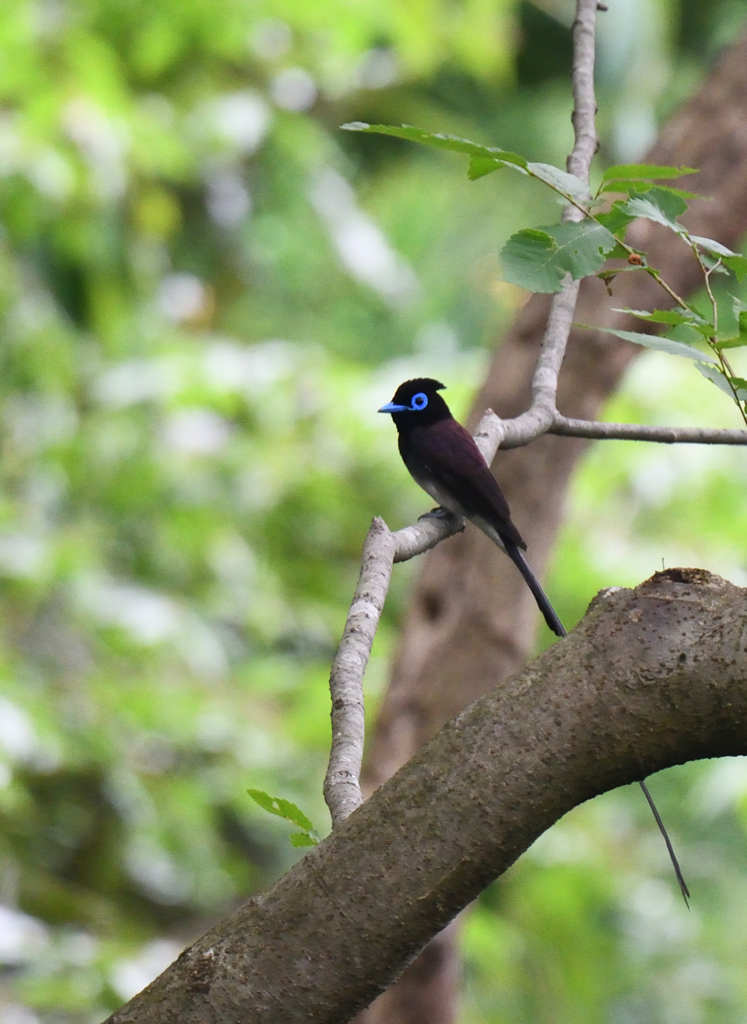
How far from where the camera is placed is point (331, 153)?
8.72 metres

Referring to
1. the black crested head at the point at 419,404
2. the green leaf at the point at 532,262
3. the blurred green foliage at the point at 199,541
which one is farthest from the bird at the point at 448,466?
the blurred green foliage at the point at 199,541

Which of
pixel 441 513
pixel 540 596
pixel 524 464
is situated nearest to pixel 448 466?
pixel 441 513

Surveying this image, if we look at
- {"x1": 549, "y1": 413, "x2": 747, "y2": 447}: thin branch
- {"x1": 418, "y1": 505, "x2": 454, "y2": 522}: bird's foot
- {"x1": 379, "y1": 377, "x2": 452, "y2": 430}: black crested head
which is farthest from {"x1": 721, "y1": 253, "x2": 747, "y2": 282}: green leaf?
{"x1": 379, "y1": 377, "x2": 452, "y2": 430}: black crested head

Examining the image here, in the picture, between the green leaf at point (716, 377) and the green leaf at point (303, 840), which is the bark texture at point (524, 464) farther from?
the green leaf at point (303, 840)

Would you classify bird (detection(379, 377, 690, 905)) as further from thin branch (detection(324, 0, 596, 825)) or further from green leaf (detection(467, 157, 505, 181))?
green leaf (detection(467, 157, 505, 181))

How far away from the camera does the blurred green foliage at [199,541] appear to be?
401 cm

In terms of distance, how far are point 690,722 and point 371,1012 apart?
8.39ft

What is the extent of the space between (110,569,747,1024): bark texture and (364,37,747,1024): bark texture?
241cm

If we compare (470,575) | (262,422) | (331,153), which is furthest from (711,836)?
(331,153)

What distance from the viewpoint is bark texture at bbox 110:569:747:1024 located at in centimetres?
90

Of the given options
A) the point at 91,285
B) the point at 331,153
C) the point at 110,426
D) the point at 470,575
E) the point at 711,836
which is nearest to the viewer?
the point at 470,575

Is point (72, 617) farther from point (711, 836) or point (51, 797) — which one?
point (711, 836)

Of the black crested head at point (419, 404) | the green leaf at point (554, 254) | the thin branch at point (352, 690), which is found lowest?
the thin branch at point (352, 690)

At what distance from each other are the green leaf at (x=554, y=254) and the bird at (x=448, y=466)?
855 mm
